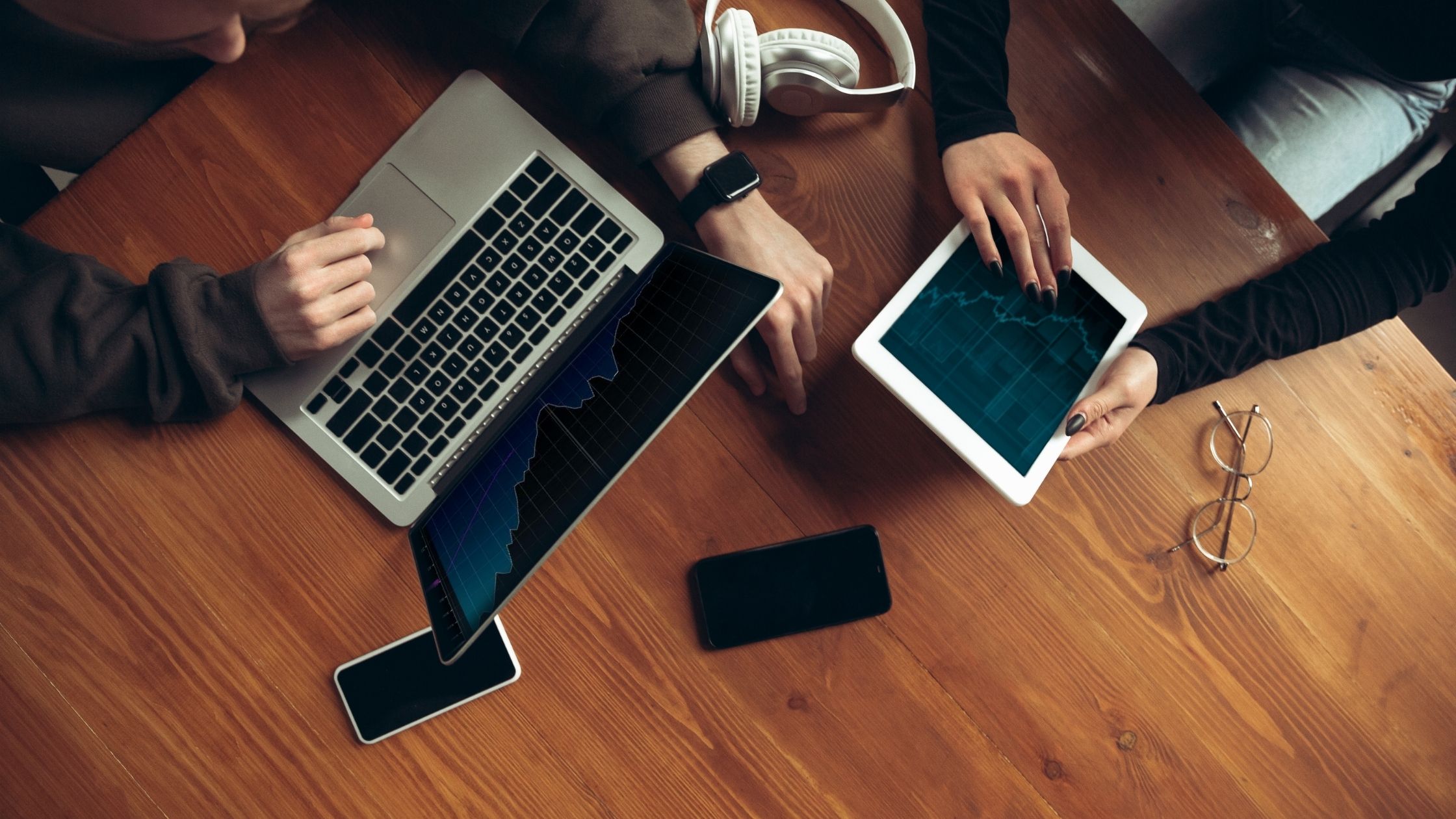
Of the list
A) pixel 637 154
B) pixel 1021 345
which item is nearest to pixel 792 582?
pixel 1021 345

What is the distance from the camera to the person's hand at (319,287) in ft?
2.13

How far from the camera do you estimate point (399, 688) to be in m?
0.71

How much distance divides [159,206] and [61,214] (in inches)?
3.3

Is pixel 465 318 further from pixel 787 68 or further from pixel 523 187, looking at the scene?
pixel 787 68

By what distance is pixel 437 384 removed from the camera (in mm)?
688

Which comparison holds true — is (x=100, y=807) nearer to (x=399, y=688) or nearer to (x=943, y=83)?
(x=399, y=688)

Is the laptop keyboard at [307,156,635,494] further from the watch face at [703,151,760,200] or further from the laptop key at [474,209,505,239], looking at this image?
the watch face at [703,151,760,200]

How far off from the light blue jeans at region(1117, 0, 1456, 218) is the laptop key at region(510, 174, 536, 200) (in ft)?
2.46

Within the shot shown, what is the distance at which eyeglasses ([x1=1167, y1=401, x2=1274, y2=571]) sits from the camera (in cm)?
76

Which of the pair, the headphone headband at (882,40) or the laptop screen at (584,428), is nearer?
the laptop screen at (584,428)

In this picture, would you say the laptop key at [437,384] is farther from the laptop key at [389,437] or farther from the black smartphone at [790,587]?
the black smartphone at [790,587]

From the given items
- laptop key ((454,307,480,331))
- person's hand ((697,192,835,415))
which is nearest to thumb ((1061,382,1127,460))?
person's hand ((697,192,835,415))

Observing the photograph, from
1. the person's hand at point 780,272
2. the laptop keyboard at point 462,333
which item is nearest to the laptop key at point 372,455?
the laptop keyboard at point 462,333

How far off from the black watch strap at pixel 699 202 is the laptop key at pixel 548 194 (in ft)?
0.37
